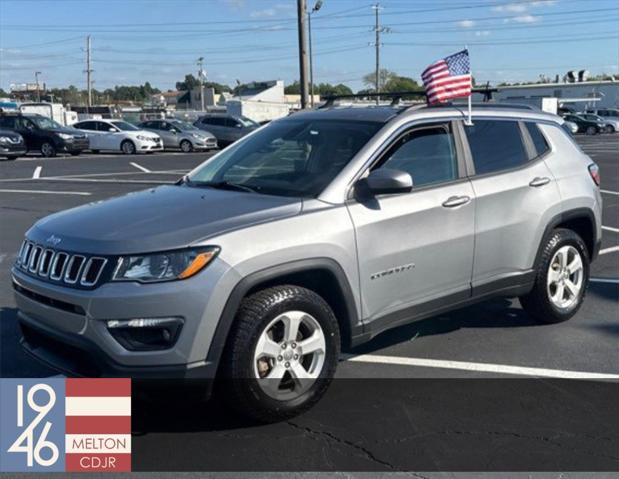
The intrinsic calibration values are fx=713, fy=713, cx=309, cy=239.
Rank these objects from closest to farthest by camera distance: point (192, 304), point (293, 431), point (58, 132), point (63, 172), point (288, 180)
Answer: point (192, 304) → point (293, 431) → point (288, 180) → point (63, 172) → point (58, 132)

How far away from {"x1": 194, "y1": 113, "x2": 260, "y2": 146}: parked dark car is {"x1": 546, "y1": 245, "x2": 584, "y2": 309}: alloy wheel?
27.3 metres

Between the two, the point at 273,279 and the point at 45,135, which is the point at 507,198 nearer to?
the point at 273,279

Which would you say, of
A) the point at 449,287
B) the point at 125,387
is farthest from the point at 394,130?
the point at 125,387

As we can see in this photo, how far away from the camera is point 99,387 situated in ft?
12.1

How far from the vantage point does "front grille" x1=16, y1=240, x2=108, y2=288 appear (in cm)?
362

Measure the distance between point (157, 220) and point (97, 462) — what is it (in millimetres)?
1295

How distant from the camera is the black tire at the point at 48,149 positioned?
27719 mm

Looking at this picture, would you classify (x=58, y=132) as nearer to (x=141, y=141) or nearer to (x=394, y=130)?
(x=141, y=141)

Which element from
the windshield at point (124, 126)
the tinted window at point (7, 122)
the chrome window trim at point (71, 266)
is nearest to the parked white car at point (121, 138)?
the windshield at point (124, 126)

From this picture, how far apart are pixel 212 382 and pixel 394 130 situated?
2.06 meters

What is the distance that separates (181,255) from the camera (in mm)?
3619

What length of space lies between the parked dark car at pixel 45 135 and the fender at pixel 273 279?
25484mm

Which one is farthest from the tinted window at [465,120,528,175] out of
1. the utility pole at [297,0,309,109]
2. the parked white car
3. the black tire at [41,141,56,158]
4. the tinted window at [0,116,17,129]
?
the tinted window at [0,116,17,129]
